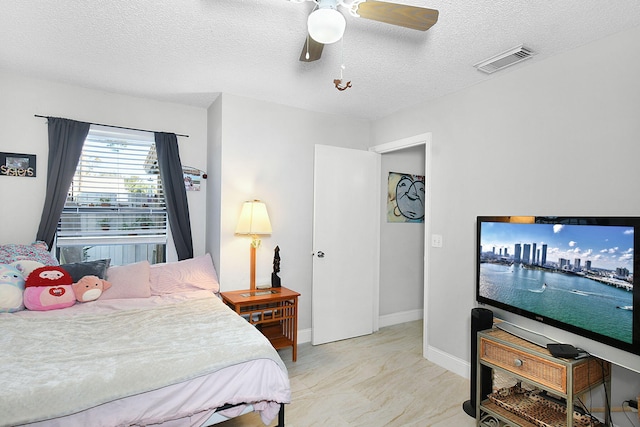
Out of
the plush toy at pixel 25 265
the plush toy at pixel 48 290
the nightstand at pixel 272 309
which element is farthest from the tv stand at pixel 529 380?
the plush toy at pixel 25 265

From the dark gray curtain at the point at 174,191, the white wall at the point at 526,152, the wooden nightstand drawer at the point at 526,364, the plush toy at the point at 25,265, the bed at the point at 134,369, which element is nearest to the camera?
the bed at the point at 134,369

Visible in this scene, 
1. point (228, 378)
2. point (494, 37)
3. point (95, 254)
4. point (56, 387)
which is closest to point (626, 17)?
point (494, 37)

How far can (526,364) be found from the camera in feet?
Answer: 6.66

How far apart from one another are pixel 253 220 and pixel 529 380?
2.37 m

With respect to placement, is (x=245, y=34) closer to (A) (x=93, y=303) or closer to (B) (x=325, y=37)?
(B) (x=325, y=37)

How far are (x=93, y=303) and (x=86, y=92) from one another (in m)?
1.97

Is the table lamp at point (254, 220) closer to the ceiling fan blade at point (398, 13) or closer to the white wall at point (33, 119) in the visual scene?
the white wall at point (33, 119)

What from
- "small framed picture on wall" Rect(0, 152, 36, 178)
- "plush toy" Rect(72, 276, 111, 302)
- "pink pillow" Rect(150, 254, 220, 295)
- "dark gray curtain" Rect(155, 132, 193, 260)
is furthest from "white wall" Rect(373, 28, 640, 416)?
"small framed picture on wall" Rect(0, 152, 36, 178)

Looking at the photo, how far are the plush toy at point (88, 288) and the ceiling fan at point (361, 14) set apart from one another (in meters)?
2.49

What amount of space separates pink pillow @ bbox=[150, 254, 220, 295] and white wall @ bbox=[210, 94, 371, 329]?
13cm

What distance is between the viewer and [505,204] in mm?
2658

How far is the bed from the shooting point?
1.48 metres

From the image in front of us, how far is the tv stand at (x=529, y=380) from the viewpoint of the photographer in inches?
73.2

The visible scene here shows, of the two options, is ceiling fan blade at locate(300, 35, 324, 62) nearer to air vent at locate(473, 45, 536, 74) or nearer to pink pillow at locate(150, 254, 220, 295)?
air vent at locate(473, 45, 536, 74)
